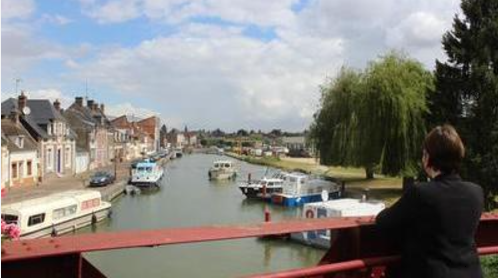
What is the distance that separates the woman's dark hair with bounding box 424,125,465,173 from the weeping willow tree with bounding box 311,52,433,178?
38249mm

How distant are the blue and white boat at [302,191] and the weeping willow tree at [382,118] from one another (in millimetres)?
1923

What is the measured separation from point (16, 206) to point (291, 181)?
70.8 feet

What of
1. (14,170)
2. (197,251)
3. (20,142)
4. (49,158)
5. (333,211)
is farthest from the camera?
(49,158)

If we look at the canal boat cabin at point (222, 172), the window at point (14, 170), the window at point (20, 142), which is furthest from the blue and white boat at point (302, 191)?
the canal boat cabin at point (222, 172)

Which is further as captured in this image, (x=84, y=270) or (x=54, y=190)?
(x=54, y=190)

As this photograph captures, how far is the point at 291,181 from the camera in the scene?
49375 millimetres

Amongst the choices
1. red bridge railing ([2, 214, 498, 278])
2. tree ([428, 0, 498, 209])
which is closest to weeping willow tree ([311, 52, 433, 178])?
tree ([428, 0, 498, 209])

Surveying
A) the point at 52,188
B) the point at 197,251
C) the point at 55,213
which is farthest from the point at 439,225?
the point at 52,188

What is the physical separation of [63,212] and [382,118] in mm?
21043

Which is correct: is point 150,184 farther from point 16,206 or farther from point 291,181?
point 16,206

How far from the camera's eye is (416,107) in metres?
44.1

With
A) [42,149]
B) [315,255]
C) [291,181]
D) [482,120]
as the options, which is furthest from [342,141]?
[42,149]

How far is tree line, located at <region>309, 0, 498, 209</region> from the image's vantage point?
31.3m

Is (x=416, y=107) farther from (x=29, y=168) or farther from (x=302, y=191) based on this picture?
(x=29, y=168)
